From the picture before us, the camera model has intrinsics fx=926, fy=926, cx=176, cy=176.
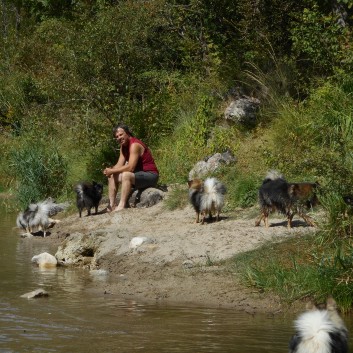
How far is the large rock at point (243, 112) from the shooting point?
19109 mm

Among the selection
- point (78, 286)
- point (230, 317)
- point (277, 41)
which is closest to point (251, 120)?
point (277, 41)

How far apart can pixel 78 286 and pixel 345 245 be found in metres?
3.33

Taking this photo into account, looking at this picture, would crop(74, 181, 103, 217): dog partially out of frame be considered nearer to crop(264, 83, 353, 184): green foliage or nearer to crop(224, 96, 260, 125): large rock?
crop(264, 83, 353, 184): green foliage


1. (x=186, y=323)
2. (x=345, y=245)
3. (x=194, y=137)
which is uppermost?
(x=194, y=137)

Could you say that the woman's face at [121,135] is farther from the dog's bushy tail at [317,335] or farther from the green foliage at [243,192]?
the dog's bushy tail at [317,335]

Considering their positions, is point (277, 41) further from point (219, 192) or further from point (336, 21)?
point (219, 192)

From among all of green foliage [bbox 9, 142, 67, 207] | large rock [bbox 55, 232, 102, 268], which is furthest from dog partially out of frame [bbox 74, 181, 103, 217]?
large rock [bbox 55, 232, 102, 268]

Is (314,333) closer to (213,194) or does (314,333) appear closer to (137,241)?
(137,241)

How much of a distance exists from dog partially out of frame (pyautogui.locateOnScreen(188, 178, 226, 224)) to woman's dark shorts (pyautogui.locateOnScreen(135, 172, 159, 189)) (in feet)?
9.25

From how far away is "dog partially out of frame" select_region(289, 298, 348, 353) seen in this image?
6.29 meters

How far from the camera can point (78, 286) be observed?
11367 mm

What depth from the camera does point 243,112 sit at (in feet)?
62.7

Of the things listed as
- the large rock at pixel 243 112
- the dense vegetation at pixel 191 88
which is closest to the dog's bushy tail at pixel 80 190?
the dense vegetation at pixel 191 88

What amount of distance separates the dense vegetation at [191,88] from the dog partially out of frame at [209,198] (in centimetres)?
105
